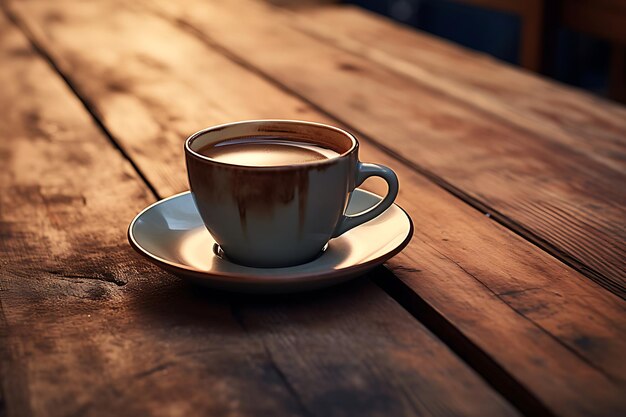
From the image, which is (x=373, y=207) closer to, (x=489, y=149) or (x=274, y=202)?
(x=274, y=202)

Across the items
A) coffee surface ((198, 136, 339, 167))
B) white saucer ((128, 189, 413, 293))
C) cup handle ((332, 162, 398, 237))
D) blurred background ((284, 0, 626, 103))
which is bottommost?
blurred background ((284, 0, 626, 103))

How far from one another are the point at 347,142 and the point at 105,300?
0.20m

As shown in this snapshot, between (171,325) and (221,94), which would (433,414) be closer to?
(171,325)

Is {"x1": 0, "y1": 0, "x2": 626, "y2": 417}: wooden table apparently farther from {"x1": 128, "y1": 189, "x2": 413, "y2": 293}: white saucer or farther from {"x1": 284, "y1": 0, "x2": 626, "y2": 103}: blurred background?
{"x1": 284, "y1": 0, "x2": 626, "y2": 103}: blurred background

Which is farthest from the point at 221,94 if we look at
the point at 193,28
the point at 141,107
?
the point at 193,28

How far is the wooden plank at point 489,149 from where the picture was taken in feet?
2.34

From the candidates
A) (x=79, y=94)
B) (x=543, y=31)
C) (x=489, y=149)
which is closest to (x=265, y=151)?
(x=489, y=149)

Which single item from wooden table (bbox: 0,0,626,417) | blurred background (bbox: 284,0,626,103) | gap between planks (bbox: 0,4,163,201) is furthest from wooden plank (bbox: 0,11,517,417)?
blurred background (bbox: 284,0,626,103)

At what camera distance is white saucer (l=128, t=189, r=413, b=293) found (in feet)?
1.82

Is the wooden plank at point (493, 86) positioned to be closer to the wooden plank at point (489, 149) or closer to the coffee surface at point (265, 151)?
the wooden plank at point (489, 149)

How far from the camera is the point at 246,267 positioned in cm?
59

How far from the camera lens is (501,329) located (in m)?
0.54

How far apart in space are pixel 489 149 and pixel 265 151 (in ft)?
1.31

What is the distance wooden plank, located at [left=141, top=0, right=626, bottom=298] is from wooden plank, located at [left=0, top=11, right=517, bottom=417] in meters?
0.18
